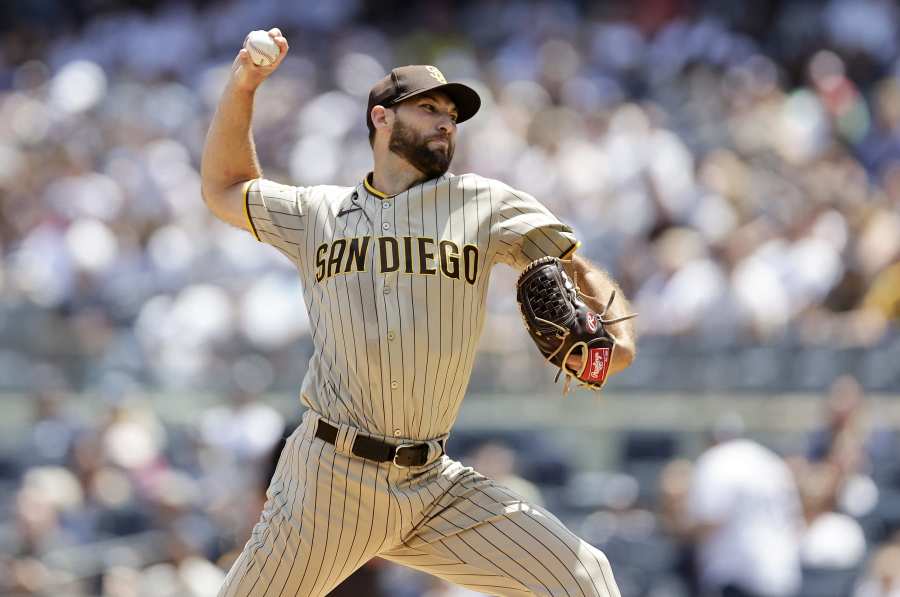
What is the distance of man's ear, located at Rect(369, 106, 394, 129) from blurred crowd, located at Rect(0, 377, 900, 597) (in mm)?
2103

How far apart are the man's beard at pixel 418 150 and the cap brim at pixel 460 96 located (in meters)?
0.08

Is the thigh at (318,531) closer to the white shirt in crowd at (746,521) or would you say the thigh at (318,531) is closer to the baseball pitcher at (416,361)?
the baseball pitcher at (416,361)

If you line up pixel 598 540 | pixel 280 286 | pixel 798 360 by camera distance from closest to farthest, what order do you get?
pixel 598 540
pixel 798 360
pixel 280 286

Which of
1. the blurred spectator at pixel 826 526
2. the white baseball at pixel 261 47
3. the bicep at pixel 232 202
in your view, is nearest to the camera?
the white baseball at pixel 261 47

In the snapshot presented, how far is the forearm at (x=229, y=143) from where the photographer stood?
423cm

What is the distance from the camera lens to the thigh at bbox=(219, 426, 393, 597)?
390 centimetres

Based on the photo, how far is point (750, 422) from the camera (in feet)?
28.5

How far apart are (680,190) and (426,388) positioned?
21.9 feet

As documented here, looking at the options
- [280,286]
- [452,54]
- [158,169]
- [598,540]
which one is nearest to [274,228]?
[598,540]

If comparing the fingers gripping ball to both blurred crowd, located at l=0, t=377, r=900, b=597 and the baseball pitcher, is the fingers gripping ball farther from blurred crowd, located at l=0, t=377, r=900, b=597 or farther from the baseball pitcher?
blurred crowd, located at l=0, t=377, r=900, b=597

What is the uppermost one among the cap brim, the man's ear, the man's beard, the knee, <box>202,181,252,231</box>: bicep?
the cap brim

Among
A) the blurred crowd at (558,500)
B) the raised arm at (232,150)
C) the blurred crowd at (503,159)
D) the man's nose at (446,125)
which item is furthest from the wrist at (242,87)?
the blurred crowd at (503,159)

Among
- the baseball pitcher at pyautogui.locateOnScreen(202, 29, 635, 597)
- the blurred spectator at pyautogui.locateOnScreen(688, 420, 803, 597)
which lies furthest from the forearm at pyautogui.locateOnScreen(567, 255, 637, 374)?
the blurred spectator at pyautogui.locateOnScreen(688, 420, 803, 597)

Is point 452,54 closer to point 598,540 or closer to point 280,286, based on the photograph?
point 280,286
